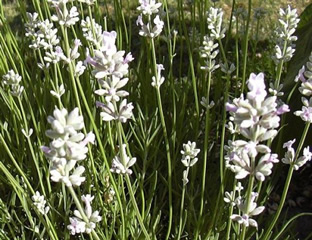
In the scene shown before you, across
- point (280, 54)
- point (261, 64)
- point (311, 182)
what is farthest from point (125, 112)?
point (261, 64)

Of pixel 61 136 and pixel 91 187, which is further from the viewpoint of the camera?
pixel 91 187

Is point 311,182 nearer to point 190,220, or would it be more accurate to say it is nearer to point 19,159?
point 190,220

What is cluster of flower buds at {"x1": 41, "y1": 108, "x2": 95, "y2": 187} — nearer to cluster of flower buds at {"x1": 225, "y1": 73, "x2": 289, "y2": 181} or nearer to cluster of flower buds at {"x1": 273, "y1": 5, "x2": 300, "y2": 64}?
cluster of flower buds at {"x1": 225, "y1": 73, "x2": 289, "y2": 181}

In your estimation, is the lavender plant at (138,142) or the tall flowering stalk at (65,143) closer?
the tall flowering stalk at (65,143)

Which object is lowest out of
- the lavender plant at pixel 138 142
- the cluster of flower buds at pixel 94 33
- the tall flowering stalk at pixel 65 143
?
the lavender plant at pixel 138 142

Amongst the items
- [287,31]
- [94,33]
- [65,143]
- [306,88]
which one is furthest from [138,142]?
[65,143]

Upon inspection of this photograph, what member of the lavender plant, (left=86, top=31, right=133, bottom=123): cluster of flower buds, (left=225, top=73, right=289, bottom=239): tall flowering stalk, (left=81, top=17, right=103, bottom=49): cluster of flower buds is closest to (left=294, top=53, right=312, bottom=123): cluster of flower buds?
the lavender plant

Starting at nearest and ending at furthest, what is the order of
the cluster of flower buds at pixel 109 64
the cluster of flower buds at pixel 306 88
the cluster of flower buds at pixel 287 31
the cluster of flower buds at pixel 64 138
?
the cluster of flower buds at pixel 64 138 → the cluster of flower buds at pixel 109 64 → the cluster of flower buds at pixel 306 88 → the cluster of flower buds at pixel 287 31

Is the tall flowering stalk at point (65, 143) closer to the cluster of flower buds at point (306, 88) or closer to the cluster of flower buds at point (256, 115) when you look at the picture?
the cluster of flower buds at point (256, 115)

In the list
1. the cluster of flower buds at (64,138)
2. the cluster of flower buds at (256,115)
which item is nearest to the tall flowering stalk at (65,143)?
the cluster of flower buds at (64,138)

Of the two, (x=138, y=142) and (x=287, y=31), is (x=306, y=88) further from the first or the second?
(x=138, y=142)

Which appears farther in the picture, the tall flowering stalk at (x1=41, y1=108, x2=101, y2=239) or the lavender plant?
the lavender plant
